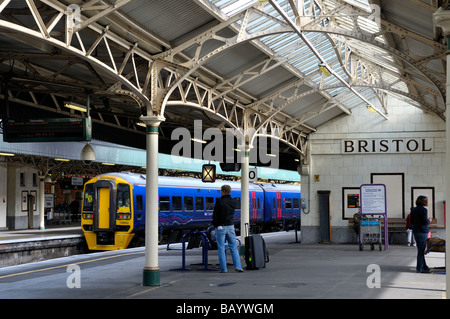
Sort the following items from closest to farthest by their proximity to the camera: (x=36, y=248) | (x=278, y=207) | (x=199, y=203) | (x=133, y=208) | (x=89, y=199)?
(x=36, y=248) < (x=133, y=208) < (x=89, y=199) < (x=199, y=203) < (x=278, y=207)

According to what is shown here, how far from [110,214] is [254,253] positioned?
1170cm

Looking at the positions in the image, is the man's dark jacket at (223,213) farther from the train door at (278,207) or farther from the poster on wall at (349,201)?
the train door at (278,207)

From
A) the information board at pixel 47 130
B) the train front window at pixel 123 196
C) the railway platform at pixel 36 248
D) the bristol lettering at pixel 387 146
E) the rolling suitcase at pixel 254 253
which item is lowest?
the railway platform at pixel 36 248

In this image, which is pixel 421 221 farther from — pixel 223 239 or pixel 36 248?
pixel 36 248

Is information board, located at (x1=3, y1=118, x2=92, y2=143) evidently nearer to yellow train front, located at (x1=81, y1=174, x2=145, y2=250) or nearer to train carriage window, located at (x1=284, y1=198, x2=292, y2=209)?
yellow train front, located at (x1=81, y1=174, x2=145, y2=250)

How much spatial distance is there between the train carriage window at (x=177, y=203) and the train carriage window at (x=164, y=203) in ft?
1.62

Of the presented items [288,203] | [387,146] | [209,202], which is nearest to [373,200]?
[387,146]

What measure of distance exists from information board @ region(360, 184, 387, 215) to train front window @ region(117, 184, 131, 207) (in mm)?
8697

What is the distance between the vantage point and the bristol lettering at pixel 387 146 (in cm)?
2656

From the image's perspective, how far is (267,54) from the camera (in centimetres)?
1741

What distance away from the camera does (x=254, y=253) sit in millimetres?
15484

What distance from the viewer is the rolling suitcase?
50.5 ft

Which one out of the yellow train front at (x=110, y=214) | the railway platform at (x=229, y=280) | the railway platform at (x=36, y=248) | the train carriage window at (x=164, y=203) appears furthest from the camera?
the train carriage window at (x=164, y=203)

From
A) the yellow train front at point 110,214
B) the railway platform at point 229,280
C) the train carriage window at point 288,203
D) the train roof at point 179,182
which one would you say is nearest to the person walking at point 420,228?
the railway platform at point 229,280
